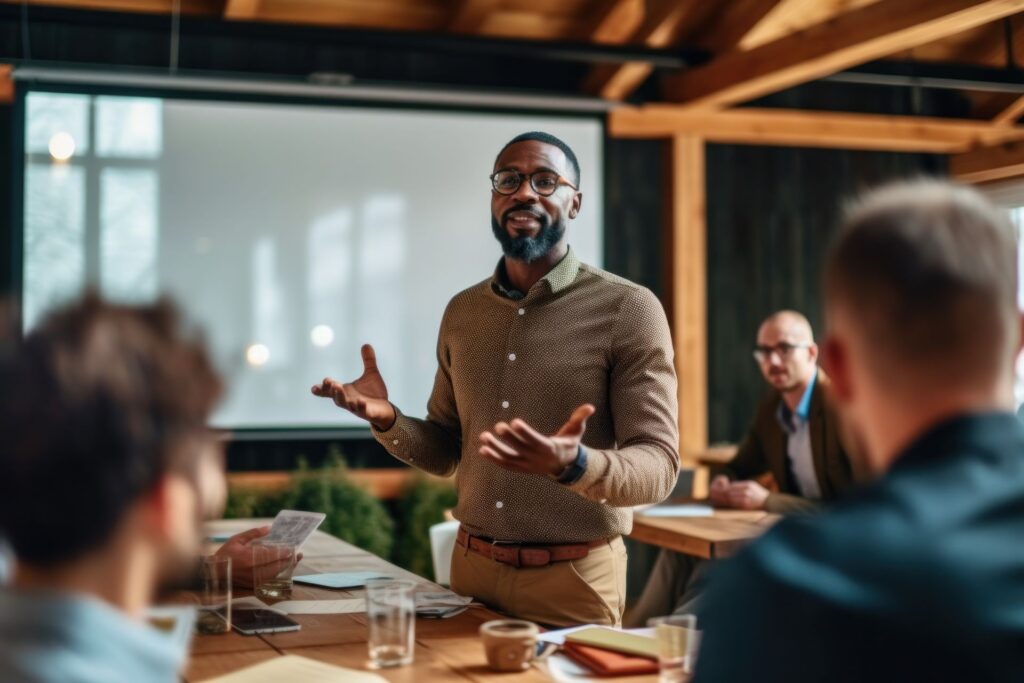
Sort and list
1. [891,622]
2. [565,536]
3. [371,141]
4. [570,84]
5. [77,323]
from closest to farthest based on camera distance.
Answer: [891,622] < [77,323] < [565,536] < [371,141] < [570,84]

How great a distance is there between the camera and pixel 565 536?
2578mm

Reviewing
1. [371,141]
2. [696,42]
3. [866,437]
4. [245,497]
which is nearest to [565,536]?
[866,437]

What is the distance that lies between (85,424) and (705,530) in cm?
339

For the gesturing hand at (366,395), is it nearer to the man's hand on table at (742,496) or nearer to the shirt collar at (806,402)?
the man's hand on table at (742,496)

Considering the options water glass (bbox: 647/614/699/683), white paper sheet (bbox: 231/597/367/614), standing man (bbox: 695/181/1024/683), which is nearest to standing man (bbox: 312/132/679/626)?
white paper sheet (bbox: 231/597/367/614)

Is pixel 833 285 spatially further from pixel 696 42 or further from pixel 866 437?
pixel 696 42

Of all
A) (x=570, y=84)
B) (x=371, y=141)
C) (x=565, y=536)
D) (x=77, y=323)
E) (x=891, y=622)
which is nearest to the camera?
(x=891, y=622)

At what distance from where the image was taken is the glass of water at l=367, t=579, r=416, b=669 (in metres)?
1.95

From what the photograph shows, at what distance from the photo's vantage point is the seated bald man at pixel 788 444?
181 inches

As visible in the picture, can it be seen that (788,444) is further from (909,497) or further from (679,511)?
(909,497)

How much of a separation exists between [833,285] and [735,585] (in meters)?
0.29

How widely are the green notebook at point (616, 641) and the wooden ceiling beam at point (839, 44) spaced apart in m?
3.85

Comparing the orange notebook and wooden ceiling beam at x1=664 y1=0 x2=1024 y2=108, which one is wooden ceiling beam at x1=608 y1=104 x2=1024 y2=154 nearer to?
wooden ceiling beam at x1=664 y1=0 x2=1024 y2=108

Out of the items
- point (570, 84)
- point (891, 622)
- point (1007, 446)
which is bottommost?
point (891, 622)
